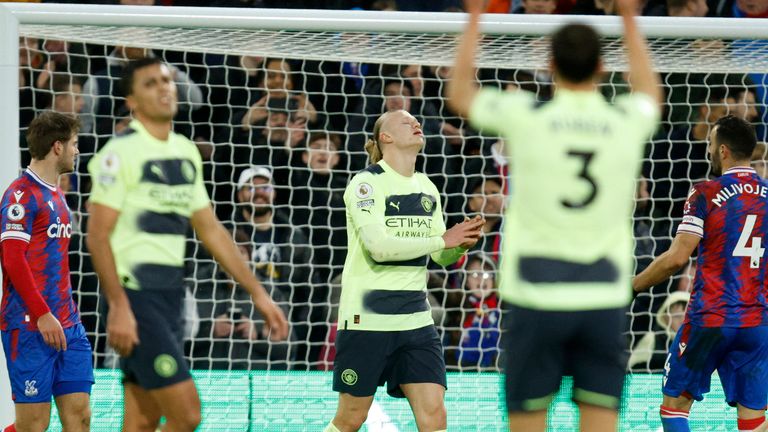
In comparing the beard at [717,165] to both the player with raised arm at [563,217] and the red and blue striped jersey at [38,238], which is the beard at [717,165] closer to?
the player with raised arm at [563,217]

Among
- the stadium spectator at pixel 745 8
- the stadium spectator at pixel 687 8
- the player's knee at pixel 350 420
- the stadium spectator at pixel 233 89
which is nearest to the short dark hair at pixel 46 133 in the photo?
the player's knee at pixel 350 420

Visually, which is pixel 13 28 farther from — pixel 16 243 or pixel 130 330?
pixel 130 330

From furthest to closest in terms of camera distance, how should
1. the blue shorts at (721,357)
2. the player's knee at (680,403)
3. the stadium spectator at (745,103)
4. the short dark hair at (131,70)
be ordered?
the stadium spectator at (745,103)
the player's knee at (680,403)
the blue shorts at (721,357)
the short dark hair at (131,70)

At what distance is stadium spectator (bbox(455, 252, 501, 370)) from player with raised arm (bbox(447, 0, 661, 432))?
193 inches

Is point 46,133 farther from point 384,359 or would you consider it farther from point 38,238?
point 384,359

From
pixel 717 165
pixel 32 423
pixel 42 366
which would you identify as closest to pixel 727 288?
pixel 717 165

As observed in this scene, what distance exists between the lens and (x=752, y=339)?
6164 millimetres

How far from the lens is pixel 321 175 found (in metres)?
9.43

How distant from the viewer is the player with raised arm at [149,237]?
4410mm

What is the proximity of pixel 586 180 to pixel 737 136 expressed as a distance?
2537mm

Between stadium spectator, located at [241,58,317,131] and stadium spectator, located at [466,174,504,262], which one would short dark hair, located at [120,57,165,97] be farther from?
stadium spectator, located at [466,174,504,262]

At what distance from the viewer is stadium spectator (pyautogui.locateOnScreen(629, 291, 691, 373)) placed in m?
9.07

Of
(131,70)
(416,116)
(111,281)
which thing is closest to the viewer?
(111,281)

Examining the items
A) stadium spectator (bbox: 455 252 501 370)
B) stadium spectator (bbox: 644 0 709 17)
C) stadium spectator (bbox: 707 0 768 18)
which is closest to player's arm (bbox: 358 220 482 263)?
stadium spectator (bbox: 455 252 501 370)
